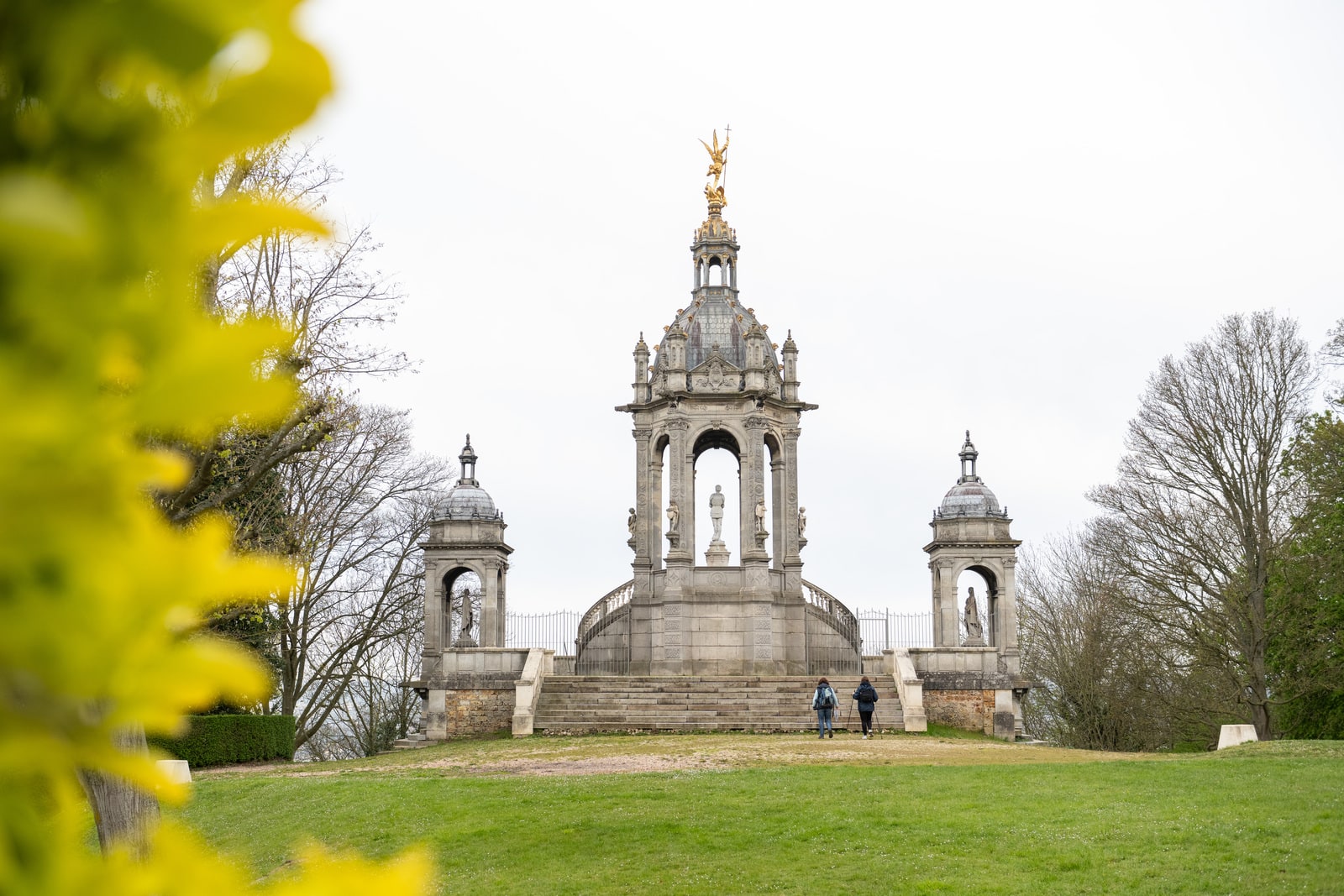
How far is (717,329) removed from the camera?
121 ft

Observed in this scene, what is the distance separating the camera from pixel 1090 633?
41.5 meters

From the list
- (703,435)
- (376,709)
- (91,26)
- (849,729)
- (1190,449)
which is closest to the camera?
(91,26)

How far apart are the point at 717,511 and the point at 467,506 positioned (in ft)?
24.6

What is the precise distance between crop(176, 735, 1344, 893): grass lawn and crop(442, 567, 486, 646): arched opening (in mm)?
13276

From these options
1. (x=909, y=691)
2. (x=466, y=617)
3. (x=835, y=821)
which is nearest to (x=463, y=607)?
(x=466, y=617)

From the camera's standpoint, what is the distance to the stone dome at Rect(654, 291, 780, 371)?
1439 inches

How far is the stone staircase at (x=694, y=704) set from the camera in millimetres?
27938

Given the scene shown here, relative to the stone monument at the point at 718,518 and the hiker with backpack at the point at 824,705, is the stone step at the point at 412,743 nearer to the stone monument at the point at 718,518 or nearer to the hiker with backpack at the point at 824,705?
the stone monument at the point at 718,518

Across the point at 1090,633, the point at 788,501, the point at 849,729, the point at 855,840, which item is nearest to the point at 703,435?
the point at 788,501

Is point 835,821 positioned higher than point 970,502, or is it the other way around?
point 970,502

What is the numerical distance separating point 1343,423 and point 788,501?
561 inches

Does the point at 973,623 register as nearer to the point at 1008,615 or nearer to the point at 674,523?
the point at 1008,615

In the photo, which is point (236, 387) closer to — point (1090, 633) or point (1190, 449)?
point (1190, 449)

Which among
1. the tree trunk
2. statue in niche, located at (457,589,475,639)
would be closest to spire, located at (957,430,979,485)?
statue in niche, located at (457,589,475,639)
